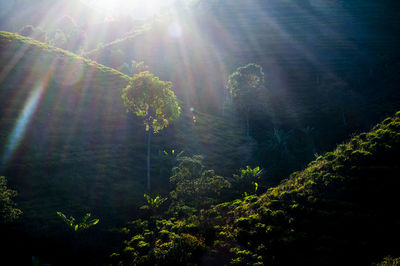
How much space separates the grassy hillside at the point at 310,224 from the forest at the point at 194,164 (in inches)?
3.0

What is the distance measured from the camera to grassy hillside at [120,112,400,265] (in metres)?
11.2

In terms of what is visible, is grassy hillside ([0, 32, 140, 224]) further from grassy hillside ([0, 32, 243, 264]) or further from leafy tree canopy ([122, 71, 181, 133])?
leafy tree canopy ([122, 71, 181, 133])

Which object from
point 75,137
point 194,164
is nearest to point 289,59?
point 194,164

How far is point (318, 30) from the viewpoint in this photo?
85562mm

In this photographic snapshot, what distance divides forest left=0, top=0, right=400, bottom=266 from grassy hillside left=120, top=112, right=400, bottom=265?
8cm

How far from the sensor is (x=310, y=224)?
12.9m

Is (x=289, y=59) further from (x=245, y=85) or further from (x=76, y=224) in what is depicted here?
(x=76, y=224)

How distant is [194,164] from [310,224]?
451 inches

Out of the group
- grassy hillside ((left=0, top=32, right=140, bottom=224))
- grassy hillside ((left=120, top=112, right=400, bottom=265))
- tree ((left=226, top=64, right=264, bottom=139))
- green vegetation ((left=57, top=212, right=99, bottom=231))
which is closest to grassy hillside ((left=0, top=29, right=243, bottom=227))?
grassy hillside ((left=0, top=32, right=140, bottom=224))

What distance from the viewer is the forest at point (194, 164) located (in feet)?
42.1

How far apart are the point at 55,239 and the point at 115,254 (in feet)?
14.2

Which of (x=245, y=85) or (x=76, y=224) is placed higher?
(x=245, y=85)

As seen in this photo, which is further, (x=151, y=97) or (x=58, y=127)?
(x=58, y=127)

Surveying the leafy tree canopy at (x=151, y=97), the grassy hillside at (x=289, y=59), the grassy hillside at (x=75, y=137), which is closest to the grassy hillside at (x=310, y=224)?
the grassy hillside at (x=75, y=137)
